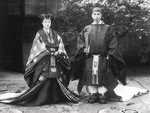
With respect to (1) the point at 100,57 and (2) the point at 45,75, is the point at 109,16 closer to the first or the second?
(1) the point at 100,57


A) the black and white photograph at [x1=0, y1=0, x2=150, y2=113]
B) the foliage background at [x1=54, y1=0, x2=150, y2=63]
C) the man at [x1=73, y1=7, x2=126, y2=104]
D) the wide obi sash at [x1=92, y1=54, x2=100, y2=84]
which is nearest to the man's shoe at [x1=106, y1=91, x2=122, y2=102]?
the black and white photograph at [x1=0, y1=0, x2=150, y2=113]

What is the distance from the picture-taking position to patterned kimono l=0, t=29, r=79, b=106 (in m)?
5.94

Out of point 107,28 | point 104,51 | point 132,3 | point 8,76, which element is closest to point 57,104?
point 104,51

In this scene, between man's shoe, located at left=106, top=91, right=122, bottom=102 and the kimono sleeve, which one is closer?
the kimono sleeve

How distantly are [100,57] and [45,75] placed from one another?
1155 mm

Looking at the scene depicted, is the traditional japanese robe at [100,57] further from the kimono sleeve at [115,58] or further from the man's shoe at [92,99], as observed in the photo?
the man's shoe at [92,99]

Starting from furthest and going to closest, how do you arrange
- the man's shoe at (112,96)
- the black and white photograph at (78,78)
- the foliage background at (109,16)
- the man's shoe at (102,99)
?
the foliage background at (109,16) → the man's shoe at (112,96) → the man's shoe at (102,99) → the black and white photograph at (78,78)

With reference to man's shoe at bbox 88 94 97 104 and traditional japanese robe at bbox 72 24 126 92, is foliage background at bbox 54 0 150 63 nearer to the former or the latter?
traditional japanese robe at bbox 72 24 126 92

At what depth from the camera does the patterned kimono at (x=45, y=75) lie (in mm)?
5938

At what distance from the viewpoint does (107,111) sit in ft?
18.2

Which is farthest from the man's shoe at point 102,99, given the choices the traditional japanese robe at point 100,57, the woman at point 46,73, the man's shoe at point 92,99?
the woman at point 46,73

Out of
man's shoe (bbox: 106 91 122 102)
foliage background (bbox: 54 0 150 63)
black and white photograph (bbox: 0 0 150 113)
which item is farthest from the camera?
foliage background (bbox: 54 0 150 63)

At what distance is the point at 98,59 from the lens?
6125mm

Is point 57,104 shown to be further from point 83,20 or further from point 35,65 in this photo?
point 83,20
